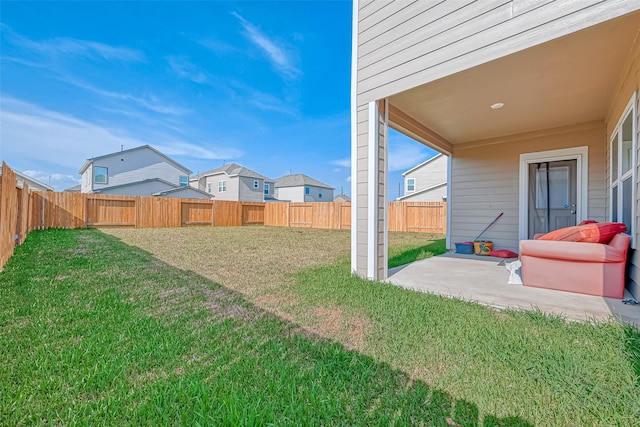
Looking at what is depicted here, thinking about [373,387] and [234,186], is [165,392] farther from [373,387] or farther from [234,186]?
[234,186]

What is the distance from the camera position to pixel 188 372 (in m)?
1.54

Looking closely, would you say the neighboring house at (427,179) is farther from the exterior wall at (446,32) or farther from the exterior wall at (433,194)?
the exterior wall at (446,32)

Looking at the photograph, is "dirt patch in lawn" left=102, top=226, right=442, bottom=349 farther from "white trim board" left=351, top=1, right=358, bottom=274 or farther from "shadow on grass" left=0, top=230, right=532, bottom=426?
"white trim board" left=351, top=1, right=358, bottom=274

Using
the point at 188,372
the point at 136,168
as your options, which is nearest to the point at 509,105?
the point at 188,372

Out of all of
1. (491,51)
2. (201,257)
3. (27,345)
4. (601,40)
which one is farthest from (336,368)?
(201,257)

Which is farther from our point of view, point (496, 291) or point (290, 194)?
point (290, 194)

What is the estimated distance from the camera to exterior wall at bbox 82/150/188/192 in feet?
58.4

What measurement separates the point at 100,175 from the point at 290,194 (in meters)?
15.6

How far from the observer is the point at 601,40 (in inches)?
93.6

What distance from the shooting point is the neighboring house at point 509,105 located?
2434mm

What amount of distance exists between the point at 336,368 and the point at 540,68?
3.57m

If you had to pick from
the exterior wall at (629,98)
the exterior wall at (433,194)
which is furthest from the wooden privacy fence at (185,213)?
the exterior wall at (629,98)

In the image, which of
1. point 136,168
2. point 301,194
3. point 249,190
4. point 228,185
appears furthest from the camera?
point 301,194

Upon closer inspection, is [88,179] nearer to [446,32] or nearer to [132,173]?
[132,173]
